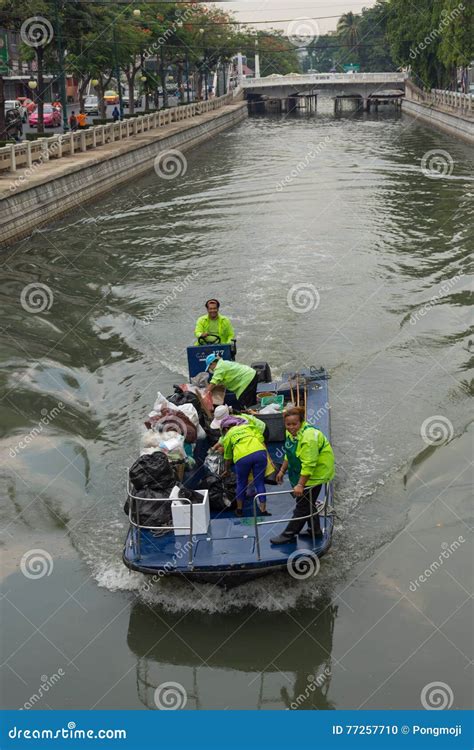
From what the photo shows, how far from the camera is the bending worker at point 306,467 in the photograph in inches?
393

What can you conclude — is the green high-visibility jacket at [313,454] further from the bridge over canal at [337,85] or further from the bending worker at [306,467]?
the bridge over canal at [337,85]

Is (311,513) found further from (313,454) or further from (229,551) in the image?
(229,551)

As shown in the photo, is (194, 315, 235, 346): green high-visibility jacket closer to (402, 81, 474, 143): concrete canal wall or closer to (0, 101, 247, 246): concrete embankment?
(0, 101, 247, 246): concrete embankment

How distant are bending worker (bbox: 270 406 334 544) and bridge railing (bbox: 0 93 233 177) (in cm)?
2306

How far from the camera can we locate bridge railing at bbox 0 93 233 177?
3300 cm

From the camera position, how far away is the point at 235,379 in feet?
44.7

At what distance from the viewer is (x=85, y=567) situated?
11.5 m

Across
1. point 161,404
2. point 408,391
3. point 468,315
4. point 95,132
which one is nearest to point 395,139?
point 95,132

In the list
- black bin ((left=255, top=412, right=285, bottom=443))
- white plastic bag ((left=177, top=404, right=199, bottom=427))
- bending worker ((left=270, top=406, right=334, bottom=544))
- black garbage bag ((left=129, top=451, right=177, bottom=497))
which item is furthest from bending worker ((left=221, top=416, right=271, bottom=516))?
black bin ((left=255, top=412, right=285, bottom=443))

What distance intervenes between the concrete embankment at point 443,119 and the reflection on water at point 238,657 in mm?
48169

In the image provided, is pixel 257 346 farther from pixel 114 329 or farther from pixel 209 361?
pixel 209 361

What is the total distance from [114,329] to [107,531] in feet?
31.4

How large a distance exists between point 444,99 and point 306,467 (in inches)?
2685

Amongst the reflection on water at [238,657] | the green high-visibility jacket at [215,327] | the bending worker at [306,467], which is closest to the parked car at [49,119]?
the green high-visibility jacket at [215,327]
